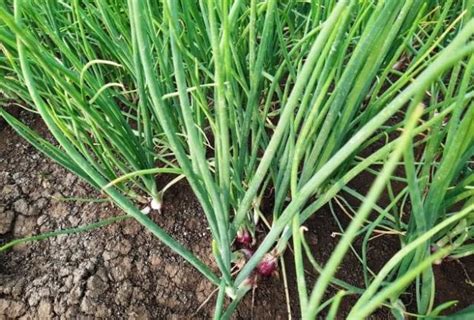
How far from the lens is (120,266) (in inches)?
30.1

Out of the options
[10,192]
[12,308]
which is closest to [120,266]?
[12,308]

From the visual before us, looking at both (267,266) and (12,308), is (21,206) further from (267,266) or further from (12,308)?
(267,266)

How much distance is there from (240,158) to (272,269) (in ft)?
0.62

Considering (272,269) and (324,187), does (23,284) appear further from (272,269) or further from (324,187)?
(324,187)

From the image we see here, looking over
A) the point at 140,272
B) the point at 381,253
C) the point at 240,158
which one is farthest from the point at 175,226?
the point at 381,253

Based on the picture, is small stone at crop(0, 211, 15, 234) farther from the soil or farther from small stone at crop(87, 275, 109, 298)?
small stone at crop(87, 275, 109, 298)

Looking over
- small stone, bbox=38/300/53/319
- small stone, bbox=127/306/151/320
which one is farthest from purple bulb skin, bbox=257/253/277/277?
small stone, bbox=38/300/53/319

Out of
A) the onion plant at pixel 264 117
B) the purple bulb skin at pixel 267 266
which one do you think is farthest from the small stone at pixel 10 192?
the purple bulb skin at pixel 267 266

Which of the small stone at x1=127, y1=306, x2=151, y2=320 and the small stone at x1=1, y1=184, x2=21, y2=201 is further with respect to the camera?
the small stone at x1=1, y1=184, x2=21, y2=201

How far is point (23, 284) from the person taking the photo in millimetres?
756

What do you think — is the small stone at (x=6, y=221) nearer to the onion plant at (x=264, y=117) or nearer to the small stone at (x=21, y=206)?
the small stone at (x=21, y=206)

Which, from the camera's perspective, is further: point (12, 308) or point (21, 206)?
point (21, 206)

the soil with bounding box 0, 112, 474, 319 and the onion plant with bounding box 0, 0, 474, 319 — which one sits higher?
the onion plant with bounding box 0, 0, 474, 319

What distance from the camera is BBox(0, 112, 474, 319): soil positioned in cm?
72
